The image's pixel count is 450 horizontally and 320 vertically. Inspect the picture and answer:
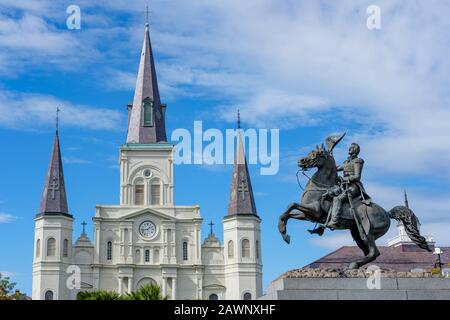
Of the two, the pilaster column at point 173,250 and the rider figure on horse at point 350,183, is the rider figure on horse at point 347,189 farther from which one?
the pilaster column at point 173,250

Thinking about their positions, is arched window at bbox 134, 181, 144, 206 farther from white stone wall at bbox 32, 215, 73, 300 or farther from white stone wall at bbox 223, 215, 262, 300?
white stone wall at bbox 223, 215, 262, 300

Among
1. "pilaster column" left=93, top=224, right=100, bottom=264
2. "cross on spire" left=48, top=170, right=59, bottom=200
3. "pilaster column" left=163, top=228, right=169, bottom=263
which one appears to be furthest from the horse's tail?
"cross on spire" left=48, top=170, right=59, bottom=200

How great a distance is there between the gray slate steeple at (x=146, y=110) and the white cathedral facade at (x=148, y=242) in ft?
8.09

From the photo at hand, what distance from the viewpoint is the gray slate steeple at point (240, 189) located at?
8419cm

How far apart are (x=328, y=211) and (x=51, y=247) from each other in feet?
221

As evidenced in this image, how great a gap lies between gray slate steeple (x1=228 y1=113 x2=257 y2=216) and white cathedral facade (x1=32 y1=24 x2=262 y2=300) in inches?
4.4

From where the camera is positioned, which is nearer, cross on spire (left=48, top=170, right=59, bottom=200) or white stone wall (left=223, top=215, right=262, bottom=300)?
white stone wall (left=223, top=215, right=262, bottom=300)

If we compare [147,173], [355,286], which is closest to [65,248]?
[147,173]

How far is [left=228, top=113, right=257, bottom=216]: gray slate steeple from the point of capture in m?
84.2

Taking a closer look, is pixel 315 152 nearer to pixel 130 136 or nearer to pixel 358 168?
pixel 358 168

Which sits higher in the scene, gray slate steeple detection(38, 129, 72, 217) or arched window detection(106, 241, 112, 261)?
gray slate steeple detection(38, 129, 72, 217)

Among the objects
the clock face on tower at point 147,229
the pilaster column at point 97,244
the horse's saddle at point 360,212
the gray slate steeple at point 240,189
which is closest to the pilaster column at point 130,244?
the clock face on tower at point 147,229
